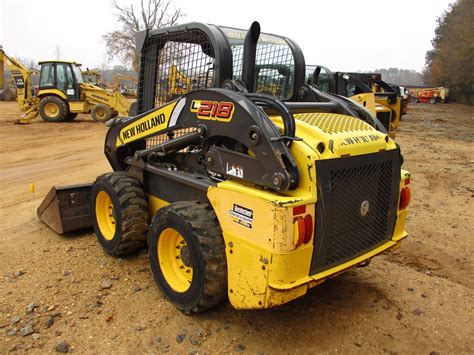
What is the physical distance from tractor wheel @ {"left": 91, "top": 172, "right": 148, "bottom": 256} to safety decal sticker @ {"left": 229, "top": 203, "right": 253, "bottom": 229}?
57.4 inches

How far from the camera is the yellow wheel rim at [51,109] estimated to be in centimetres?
1700

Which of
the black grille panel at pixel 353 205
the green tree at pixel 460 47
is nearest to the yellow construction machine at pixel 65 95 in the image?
the black grille panel at pixel 353 205

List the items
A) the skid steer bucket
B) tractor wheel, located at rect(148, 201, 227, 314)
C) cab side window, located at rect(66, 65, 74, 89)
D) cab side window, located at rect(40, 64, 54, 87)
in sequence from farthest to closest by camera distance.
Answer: cab side window, located at rect(66, 65, 74, 89), cab side window, located at rect(40, 64, 54, 87), the skid steer bucket, tractor wheel, located at rect(148, 201, 227, 314)

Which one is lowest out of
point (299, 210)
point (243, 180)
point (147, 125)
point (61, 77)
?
point (299, 210)

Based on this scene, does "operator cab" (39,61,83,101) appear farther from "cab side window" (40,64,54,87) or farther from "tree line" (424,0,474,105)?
"tree line" (424,0,474,105)

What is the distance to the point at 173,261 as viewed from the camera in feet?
11.3

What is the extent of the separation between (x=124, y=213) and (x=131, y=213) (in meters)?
0.06

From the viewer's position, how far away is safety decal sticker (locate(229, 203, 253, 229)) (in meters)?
2.66

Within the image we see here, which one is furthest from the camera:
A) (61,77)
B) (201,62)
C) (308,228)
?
(61,77)

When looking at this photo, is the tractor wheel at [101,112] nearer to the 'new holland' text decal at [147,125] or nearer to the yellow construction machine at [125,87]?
the yellow construction machine at [125,87]

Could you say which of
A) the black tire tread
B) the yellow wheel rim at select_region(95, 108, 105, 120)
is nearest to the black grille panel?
the black tire tread

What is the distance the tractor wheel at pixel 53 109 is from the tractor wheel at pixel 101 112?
3.74ft

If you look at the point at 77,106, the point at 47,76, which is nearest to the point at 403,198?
the point at 77,106

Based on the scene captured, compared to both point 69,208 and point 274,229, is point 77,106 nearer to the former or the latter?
point 69,208
